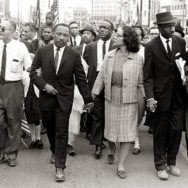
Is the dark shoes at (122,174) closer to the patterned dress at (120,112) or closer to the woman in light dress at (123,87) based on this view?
the woman in light dress at (123,87)

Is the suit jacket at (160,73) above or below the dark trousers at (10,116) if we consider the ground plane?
above

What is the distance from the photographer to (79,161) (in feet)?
24.1

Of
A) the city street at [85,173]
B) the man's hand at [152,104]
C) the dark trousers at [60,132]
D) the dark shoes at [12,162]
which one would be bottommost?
the city street at [85,173]

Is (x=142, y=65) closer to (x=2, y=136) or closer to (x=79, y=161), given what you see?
(x=79, y=161)

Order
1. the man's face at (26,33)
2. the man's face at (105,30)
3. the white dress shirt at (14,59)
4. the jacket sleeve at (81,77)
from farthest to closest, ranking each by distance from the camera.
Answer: the man's face at (26,33) → the man's face at (105,30) → the white dress shirt at (14,59) → the jacket sleeve at (81,77)

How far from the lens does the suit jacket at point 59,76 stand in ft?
20.6

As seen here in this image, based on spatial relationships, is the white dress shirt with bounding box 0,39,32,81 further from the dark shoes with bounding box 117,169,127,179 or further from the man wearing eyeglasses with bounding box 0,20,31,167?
the dark shoes with bounding box 117,169,127,179

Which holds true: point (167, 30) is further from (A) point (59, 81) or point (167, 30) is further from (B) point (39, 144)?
(B) point (39, 144)

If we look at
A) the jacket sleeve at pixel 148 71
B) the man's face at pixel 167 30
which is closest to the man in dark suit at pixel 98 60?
the jacket sleeve at pixel 148 71

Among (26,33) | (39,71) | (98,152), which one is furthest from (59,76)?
(26,33)

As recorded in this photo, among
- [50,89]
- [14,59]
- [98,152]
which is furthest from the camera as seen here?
[98,152]

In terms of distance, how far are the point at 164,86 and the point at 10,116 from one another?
2221 millimetres

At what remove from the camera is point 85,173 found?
668 cm

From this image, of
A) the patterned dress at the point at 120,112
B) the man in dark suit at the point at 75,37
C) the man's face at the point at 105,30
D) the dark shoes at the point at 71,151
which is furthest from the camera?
the man in dark suit at the point at 75,37
